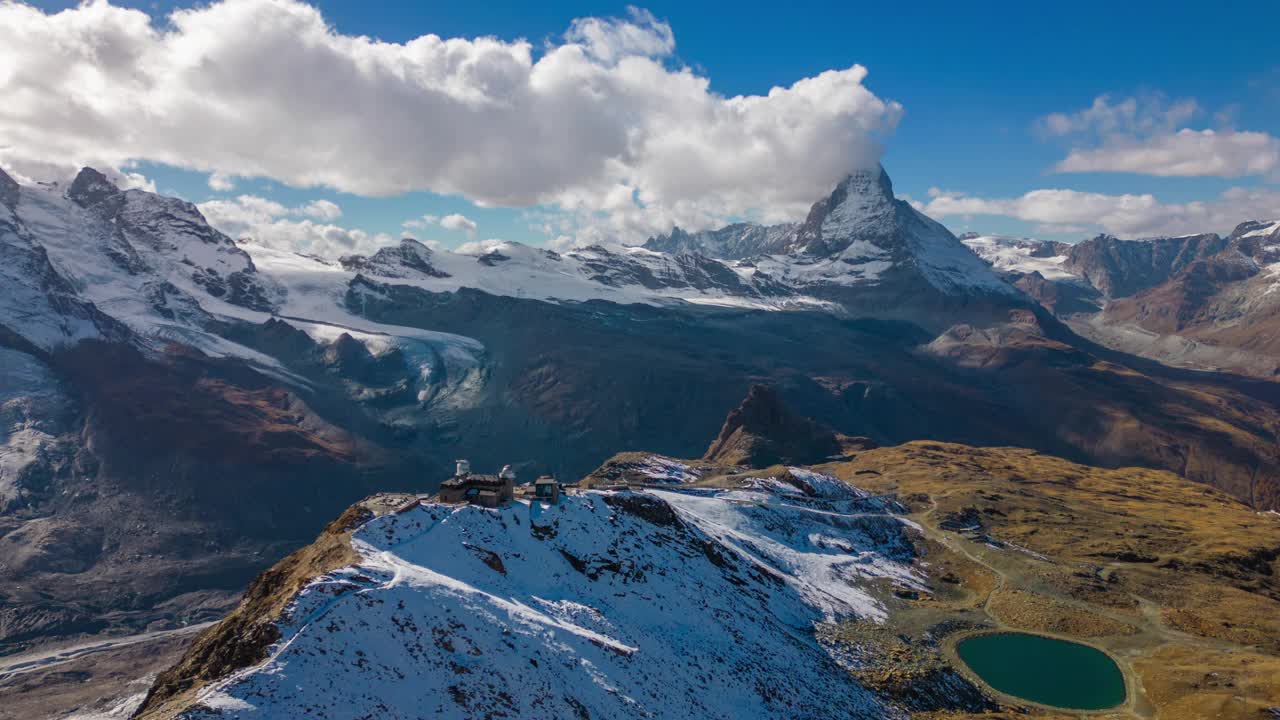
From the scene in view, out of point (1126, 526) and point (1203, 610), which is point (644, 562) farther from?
point (1126, 526)

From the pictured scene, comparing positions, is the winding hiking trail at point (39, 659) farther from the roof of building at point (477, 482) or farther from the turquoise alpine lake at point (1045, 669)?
the turquoise alpine lake at point (1045, 669)

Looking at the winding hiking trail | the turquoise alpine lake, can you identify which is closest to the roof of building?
the turquoise alpine lake

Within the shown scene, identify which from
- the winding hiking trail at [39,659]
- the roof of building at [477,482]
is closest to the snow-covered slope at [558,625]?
the roof of building at [477,482]

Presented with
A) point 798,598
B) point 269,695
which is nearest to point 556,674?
point 269,695

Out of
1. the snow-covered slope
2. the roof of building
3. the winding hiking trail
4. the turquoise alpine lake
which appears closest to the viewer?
the snow-covered slope

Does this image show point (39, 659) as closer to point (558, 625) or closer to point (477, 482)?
point (477, 482)

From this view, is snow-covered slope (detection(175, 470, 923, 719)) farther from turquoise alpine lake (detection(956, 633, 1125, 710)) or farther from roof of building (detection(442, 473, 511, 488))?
turquoise alpine lake (detection(956, 633, 1125, 710))

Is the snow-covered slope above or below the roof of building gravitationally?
below

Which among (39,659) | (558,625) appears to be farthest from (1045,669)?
(39,659)
